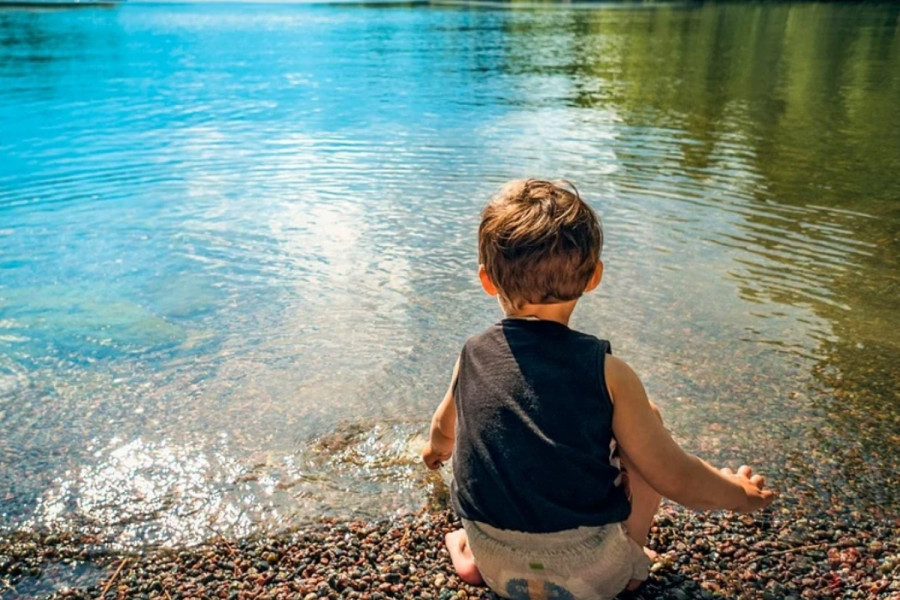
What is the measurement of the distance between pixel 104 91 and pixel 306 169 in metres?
17.3

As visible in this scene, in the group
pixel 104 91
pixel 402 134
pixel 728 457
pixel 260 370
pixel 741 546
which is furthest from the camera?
pixel 104 91

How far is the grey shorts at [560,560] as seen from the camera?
3.23 metres

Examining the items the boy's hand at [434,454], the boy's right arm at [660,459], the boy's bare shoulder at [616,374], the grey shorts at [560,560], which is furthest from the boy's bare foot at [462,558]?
the boy's bare shoulder at [616,374]

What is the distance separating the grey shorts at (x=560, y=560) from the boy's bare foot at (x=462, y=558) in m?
0.25

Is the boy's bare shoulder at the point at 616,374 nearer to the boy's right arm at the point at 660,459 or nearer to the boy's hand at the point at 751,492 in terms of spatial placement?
the boy's right arm at the point at 660,459

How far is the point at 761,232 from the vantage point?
10078 mm

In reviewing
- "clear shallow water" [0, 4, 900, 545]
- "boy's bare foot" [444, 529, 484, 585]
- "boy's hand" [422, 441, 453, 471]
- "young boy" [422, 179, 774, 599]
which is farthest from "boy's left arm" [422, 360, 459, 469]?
"clear shallow water" [0, 4, 900, 545]

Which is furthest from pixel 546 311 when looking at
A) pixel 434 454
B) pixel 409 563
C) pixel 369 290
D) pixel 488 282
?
pixel 369 290

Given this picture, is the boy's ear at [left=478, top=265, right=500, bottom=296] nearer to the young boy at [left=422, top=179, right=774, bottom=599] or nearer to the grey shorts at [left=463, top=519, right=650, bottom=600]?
the young boy at [left=422, top=179, right=774, bottom=599]

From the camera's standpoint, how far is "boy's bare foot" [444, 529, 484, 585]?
368 centimetres

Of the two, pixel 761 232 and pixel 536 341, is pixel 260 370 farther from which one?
pixel 761 232

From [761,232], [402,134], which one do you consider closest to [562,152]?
[402,134]

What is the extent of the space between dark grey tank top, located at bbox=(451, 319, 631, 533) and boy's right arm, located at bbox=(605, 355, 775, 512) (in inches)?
2.3

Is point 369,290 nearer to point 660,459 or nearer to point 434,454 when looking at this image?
point 434,454
